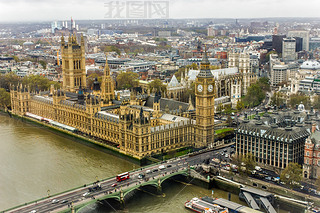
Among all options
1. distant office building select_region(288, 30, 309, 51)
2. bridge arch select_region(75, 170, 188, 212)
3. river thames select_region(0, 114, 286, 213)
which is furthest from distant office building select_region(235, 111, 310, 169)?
distant office building select_region(288, 30, 309, 51)

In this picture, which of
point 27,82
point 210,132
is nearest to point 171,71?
point 27,82

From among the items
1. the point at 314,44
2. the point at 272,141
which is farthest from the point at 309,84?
the point at 314,44

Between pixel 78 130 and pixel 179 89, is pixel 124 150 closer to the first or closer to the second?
pixel 78 130

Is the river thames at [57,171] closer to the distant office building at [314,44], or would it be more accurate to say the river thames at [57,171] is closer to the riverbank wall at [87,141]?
the riverbank wall at [87,141]

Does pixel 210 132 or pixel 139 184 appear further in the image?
pixel 210 132

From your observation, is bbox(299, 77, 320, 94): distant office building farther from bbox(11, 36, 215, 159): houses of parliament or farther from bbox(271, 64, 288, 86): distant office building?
bbox(11, 36, 215, 159): houses of parliament

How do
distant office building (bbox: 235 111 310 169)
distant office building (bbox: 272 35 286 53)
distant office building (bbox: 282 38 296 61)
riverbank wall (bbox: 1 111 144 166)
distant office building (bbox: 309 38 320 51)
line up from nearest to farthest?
distant office building (bbox: 235 111 310 169), riverbank wall (bbox: 1 111 144 166), distant office building (bbox: 282 38 296 61), distant office building (bbox: 272 35 286 53), distant office building (bbox: 309 38 320 51)

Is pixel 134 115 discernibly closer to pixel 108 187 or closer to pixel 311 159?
pixel 108 187
